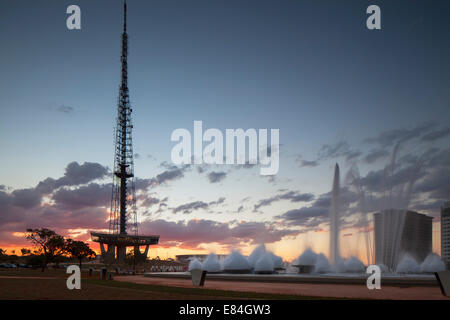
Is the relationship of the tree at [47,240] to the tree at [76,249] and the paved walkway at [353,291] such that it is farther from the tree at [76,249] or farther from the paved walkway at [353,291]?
the paved walkway at [353,291]

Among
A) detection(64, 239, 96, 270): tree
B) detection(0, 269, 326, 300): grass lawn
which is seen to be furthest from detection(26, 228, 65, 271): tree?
detection(0, 269, 326, 300): grass lawn

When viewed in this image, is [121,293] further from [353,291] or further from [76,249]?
[76,249]

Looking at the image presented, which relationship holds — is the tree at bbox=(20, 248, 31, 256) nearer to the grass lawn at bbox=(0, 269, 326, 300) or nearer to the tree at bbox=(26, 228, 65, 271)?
the tree at bbox=(26, 228, 65, 271)

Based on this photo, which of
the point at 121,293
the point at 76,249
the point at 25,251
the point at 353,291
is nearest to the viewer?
the point at 121,293

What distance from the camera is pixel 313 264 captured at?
178 ft

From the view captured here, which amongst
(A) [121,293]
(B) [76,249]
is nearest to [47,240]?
(B) [76,249]

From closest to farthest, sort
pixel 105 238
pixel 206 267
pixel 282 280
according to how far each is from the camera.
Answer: pixel 282 280
pixel 206 267
pixel 105 238

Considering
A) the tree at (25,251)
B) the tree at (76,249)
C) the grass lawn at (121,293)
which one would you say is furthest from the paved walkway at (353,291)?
the tree at (25,251)

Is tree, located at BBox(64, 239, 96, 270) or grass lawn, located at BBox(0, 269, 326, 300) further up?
grass lawn, located at BBox(0, 269, 326, 300)
